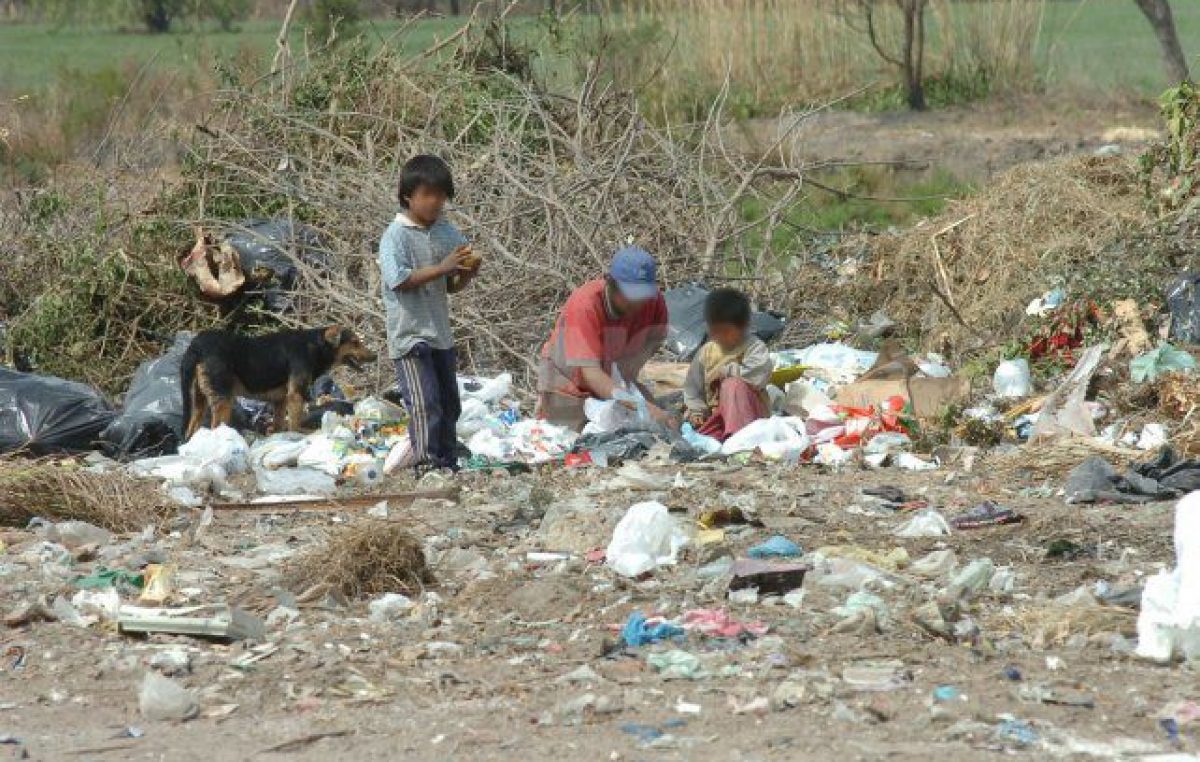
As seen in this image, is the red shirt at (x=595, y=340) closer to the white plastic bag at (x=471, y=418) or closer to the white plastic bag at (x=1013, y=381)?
the white plastic bag at (x=471, y=418)

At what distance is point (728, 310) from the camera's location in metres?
8.32

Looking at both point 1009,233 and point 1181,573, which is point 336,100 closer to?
point 1009,233

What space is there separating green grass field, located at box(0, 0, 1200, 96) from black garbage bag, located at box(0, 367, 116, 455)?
4.03 m

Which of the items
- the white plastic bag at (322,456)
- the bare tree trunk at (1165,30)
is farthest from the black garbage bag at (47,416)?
the bare tree trunk at (1165,30)

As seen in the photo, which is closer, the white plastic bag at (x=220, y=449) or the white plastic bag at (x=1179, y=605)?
the white plastic bag at (x=1179, y=605)

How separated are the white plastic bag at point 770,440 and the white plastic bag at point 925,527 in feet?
4.76

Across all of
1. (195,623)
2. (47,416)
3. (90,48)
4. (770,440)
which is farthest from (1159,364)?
(90,48)

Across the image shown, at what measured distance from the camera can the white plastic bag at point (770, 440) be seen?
787 cm

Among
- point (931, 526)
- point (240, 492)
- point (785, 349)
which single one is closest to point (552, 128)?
point (785, 349)

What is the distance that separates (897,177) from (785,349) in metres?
6.65

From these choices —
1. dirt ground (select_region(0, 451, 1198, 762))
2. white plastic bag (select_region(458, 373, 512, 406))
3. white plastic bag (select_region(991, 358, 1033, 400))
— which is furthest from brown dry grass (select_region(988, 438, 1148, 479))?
white plastic bag (select_region(458, 373, 512, 406))

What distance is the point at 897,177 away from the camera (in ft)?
53.8

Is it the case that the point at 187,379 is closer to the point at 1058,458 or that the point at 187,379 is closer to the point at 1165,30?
the point at 1058,458

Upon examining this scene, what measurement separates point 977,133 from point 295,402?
37.9 feet
